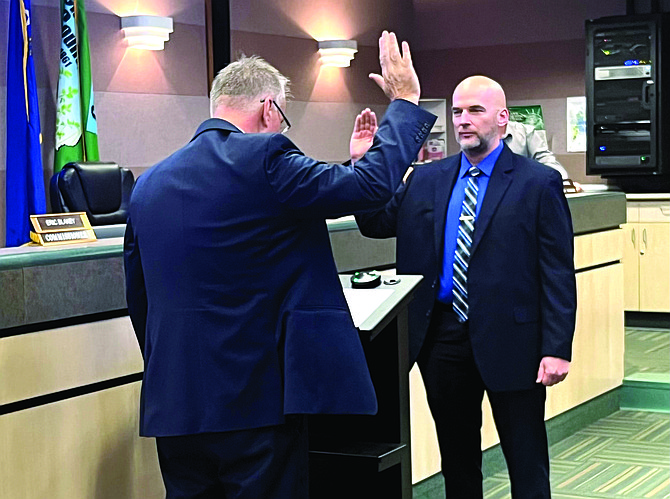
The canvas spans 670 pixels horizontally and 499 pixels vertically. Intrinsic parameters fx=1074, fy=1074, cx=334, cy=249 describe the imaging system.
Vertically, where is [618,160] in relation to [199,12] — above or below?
below

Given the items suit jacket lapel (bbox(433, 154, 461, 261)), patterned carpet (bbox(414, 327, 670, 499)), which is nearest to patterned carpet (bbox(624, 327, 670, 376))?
patterned carpet (bbox(414, 327, 670, 499))

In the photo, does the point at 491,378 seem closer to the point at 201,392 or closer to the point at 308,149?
the point at 201,392

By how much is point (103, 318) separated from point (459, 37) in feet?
25.8

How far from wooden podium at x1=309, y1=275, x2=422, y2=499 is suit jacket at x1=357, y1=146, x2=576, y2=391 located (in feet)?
1.81

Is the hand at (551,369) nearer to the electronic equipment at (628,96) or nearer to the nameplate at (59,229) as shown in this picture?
the nameplate at (59,229)

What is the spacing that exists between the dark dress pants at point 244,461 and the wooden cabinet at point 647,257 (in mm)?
6288

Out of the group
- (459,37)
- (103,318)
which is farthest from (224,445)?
(459,37)

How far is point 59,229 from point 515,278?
131 centimetres

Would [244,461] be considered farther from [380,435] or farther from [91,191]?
[91,191]

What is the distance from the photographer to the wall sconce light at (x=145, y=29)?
24.4 feet

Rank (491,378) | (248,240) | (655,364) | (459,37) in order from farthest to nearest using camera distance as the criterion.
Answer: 1. (459,37)
2. (655,364)
3. (491,378)
4. (248,240)

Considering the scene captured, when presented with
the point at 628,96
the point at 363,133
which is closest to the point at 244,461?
the point at 363,133

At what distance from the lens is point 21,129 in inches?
266

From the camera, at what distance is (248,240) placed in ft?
6.95
